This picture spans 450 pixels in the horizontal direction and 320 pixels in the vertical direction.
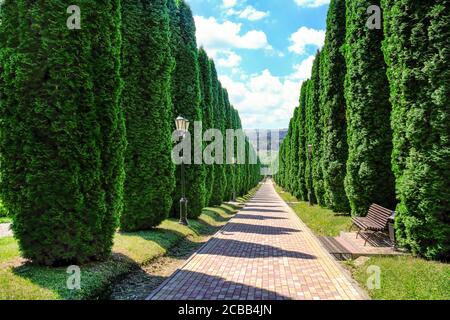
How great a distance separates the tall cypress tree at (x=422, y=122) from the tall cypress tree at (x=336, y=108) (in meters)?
7.36

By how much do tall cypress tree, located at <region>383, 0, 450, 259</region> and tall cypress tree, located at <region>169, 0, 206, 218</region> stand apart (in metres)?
8.17

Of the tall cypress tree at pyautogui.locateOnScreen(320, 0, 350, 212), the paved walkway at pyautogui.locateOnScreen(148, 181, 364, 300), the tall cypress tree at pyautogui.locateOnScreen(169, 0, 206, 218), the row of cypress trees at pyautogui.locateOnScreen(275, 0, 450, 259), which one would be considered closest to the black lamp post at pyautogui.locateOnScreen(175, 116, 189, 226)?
the tall cypress tree at pyautogui.locateOnScreen(169, 0, 206, 218)

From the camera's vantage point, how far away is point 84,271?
592cm

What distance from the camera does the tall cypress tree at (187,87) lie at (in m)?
14.0

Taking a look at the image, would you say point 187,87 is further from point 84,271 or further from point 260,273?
point 84,271

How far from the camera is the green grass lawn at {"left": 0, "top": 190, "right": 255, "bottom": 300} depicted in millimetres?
4910

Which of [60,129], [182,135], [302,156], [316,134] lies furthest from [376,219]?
[302,156]

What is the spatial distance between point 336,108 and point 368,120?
4.87 metres

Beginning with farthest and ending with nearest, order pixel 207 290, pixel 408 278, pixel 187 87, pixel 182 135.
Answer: pixel 187 87 → pixel 182 135 → pixel 408 278 → pixel 207 290

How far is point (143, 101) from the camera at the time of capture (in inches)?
421

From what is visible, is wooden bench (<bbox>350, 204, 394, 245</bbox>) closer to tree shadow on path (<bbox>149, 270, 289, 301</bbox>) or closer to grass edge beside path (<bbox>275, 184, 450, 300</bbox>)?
grass edge beside path (<bbox>275, 184, 450, 300</bbox>)

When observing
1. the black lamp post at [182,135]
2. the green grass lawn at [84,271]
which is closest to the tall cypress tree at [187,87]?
the black lamp post at [182,135]
